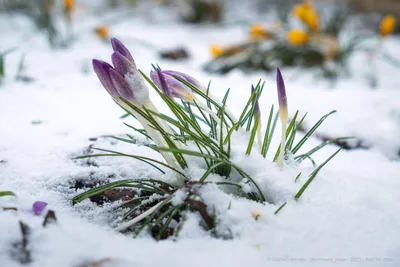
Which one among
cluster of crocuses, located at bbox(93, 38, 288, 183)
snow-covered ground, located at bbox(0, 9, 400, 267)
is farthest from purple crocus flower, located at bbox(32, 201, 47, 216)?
cluster of crocuses, located at bbox(93, 38, 288, 183)

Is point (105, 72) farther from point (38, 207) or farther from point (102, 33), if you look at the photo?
point (102, 33)

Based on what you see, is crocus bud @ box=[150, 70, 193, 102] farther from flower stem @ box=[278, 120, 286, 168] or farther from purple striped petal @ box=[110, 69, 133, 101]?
flower stem @ box=[278, 120, 286, 168]

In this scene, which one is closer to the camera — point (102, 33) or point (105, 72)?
point (105, 72)

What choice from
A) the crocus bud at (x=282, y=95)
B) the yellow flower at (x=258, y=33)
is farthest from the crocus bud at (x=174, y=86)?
the yellow flower at (x=258, y=33)

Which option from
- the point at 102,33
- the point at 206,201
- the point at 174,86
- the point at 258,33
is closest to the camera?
the point at 206,201

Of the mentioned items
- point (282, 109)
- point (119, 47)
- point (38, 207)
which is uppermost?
point (119, 47)

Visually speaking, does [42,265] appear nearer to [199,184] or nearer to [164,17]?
[199,184]

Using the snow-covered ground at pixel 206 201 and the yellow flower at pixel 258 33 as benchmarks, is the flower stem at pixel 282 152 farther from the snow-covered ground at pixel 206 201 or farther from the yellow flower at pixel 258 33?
the yellow flower at pixel 258 33

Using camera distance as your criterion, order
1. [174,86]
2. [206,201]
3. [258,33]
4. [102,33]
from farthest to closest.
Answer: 1. [102,33]
2. [258,33]
3. [174,86]
4. [206,201]

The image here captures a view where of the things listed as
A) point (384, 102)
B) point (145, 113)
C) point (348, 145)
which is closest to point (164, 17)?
point (384, 102)

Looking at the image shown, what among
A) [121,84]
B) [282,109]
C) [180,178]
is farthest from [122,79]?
[282,109]
